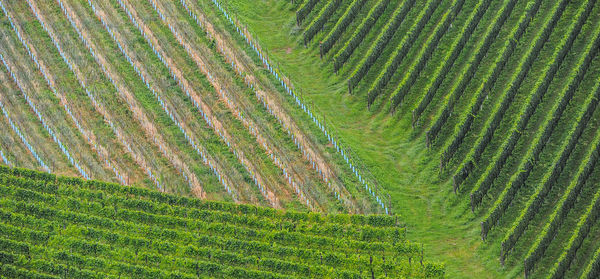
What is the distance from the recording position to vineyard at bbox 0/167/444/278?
4025cm

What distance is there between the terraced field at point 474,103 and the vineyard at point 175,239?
3.82 m

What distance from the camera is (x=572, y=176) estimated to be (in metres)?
44.0

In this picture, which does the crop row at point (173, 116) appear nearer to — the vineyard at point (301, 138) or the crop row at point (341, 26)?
the vineyard at point (301, 138)

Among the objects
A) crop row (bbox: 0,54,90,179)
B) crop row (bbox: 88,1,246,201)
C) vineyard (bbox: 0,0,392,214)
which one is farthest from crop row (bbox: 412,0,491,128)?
crop row (bbox: 0,54,90,179)

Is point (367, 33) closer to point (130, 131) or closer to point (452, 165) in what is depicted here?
point (452, 165)

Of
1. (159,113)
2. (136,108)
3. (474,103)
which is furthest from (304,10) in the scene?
(474,103)

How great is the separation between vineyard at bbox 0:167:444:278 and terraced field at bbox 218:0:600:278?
12.5 feet

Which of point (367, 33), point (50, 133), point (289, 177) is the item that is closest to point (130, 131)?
point (50, 133)

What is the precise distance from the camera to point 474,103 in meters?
48.7

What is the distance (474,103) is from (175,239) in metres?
17.8

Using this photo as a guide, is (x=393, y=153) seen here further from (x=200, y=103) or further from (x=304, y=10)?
(x=304, y=10)

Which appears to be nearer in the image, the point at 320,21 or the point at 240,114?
the point at 240,114

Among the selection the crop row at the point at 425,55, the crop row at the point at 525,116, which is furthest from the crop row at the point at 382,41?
the crop row at the point at 525,116

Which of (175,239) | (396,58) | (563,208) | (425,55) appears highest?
(425,55)
